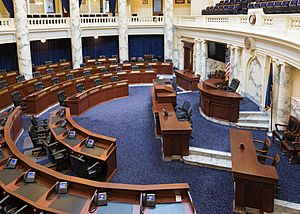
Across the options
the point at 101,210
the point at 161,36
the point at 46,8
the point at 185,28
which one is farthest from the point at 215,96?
the point at 46,8

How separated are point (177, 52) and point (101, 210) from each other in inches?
664

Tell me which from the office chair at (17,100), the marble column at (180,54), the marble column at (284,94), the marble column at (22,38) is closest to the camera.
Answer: the marble column at (284,94)

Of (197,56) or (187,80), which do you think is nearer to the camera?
(187,80)

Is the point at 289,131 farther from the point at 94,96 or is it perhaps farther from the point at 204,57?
the point at 204,57

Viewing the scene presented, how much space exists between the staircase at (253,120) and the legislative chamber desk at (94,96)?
5.52m

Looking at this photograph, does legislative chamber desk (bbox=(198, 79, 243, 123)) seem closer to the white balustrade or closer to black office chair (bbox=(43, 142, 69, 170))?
black office chair (bbox=(43, 142, 69, 170))

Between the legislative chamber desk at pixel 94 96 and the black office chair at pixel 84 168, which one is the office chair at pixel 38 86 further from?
the black office chair at pixel 84 168

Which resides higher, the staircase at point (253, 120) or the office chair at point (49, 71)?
the office chair at point (49, 71)

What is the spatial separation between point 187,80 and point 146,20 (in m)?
7.03

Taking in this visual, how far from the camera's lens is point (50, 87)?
1359cm

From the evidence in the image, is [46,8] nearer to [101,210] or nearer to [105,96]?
[105,96]

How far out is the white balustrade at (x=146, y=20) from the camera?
20.5m

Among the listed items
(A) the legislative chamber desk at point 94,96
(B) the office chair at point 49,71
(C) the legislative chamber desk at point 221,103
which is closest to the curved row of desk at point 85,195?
(C) the legislative chamber desk at point 221,103

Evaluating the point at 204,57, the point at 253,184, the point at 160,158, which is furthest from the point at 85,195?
the point at 204,57
